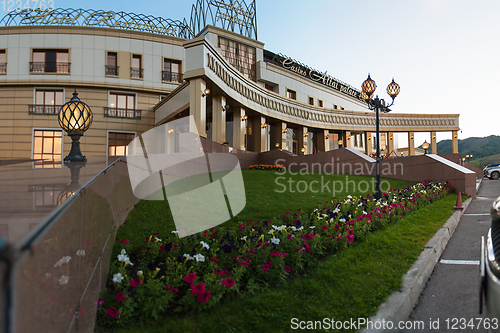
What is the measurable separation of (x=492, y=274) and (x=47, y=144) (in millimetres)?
31680

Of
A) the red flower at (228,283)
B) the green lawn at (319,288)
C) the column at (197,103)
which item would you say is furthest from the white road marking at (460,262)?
the column at (197,103)

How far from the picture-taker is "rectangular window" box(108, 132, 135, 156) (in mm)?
27906

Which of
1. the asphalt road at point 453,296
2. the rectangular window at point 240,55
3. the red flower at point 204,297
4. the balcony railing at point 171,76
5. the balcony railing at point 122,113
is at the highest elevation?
the rectangular window at point 240,55

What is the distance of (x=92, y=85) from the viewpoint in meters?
27.6

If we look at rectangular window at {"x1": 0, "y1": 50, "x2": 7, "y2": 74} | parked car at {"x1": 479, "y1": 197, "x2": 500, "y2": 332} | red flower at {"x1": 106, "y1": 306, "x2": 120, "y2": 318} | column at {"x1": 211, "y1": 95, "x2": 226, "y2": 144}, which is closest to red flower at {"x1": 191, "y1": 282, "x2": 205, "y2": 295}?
red flower at {"x1": 106, "y1": 306, "x2": 120, "y2": 318}

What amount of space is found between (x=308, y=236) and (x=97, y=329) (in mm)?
3426

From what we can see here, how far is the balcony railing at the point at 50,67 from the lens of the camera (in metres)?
27.5

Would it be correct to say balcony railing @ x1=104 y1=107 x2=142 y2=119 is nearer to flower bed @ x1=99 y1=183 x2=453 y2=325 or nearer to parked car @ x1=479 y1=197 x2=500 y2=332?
flower bed @ x1=99 y1=183 x2=453 y2=325

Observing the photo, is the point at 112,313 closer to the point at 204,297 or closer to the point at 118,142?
the point at 204,297

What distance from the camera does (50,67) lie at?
27.6 meters

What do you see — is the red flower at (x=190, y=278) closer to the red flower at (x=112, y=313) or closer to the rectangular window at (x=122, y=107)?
the red flower at (x=112, y=313)

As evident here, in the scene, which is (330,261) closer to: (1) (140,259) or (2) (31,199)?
(1) (140,259)

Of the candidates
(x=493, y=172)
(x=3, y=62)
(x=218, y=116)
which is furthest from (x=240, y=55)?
(x=493, y=172)

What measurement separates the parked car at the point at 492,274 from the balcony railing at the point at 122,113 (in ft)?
96.0
